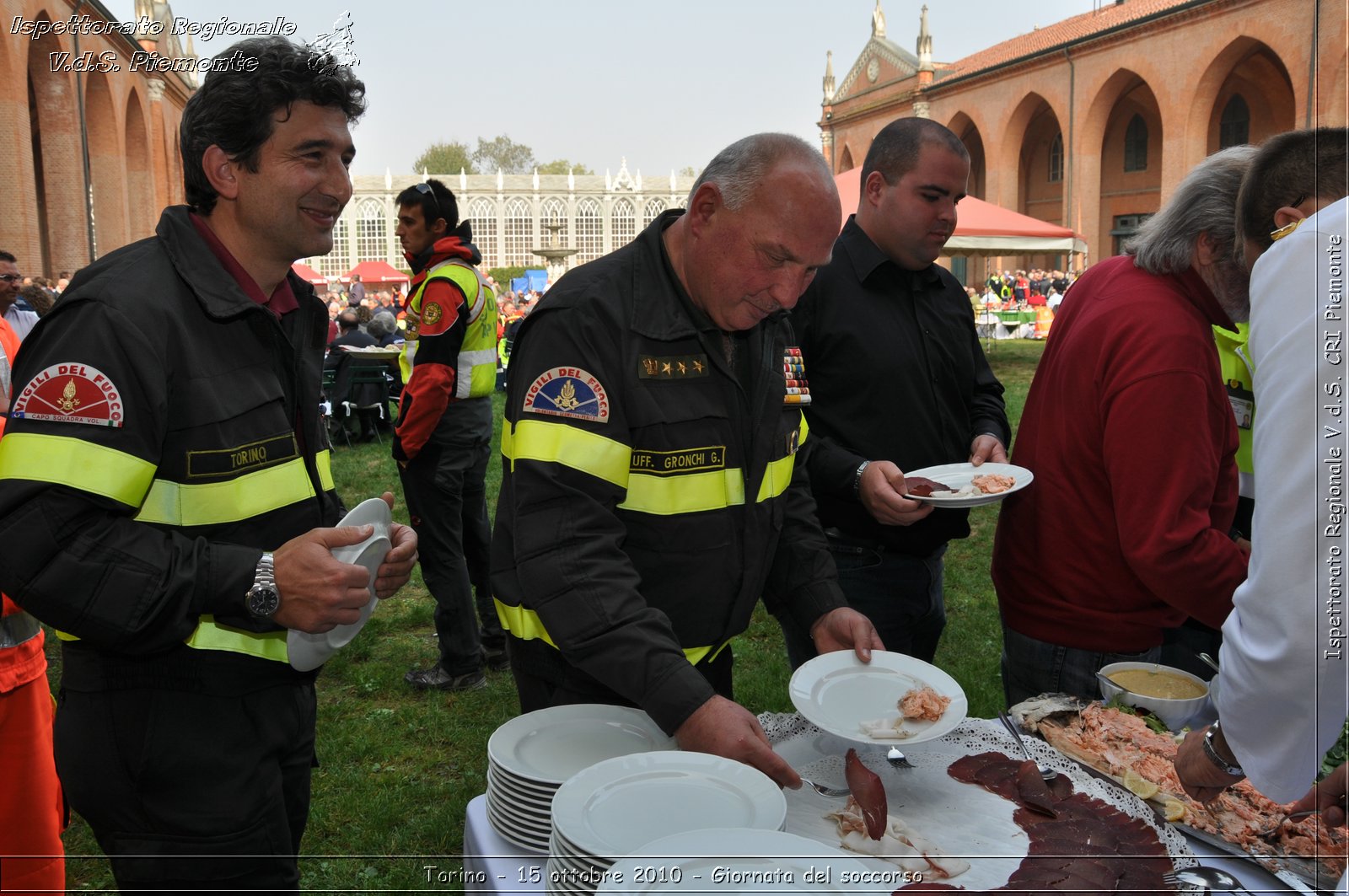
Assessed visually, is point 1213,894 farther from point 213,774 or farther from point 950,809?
point 213,774

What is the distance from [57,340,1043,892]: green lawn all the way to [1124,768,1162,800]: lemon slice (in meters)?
1.75

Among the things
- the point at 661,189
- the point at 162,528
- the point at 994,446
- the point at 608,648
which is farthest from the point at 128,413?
the point at 661,189

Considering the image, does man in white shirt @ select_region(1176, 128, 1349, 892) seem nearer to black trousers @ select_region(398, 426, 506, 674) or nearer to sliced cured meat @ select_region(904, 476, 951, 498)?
sliced cured meat @ select_region(904, 476, 951, 498)

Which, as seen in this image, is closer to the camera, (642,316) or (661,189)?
(642,316)

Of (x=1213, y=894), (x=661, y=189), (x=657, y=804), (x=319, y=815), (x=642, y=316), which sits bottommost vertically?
(x=319, y=815)

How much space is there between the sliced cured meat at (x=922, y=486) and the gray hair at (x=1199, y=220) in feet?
2.78

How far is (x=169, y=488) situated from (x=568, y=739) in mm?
922

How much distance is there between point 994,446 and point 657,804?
2.22 metres

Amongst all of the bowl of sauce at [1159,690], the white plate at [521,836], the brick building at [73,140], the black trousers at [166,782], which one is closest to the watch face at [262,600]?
the black trousers at [166,782]

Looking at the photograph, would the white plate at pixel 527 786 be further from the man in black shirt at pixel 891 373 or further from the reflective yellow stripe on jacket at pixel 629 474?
the man in black shirt at pixel 891 373

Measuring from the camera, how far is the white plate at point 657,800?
1409 mm

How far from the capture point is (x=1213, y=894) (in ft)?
5.04

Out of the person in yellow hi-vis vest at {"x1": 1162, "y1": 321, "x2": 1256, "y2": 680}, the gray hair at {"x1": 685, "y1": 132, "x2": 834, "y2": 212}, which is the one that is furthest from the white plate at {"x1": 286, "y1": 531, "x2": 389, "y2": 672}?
the person in yellow hi-vis vest at {"x1": 1162, "y1": 321, "x2": 1256, "y2": 680}

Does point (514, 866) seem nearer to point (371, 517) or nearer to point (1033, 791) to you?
point (371, 517)
